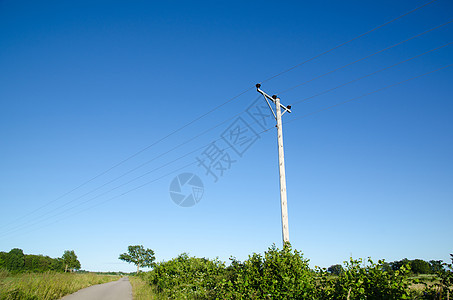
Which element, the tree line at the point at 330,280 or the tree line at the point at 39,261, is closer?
the tree line at the point at 330,280

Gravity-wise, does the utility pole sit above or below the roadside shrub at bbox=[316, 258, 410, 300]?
above

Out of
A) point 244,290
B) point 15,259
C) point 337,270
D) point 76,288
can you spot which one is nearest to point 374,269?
point 337,270

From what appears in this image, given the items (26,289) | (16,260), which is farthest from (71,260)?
(26,289)

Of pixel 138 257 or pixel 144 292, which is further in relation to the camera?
pixel 138 257

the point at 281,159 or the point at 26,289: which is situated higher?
the point at 281,159

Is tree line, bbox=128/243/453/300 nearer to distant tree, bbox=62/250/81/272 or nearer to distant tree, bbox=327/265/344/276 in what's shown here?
distant tree, bbox=327/265/344/276

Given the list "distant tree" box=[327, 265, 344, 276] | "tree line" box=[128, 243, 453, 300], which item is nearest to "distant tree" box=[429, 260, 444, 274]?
"tree line" box=[128, 243, 453, 300]

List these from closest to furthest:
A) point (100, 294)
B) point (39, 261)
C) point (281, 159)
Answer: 1. point (281, 159)
2. point (100, 294)
3. point (39, 261)

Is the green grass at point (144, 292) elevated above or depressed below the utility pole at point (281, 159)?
below

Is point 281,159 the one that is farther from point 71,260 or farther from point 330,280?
point 71,260

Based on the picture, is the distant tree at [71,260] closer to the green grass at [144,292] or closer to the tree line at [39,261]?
the tree line at [39,261]

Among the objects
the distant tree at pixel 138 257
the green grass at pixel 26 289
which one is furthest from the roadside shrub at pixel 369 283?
the distant tree at pixel 138 257

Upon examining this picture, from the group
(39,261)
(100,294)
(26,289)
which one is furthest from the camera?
(39,261)

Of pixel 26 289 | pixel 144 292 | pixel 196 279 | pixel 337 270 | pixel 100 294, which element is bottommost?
pixel 100 294
